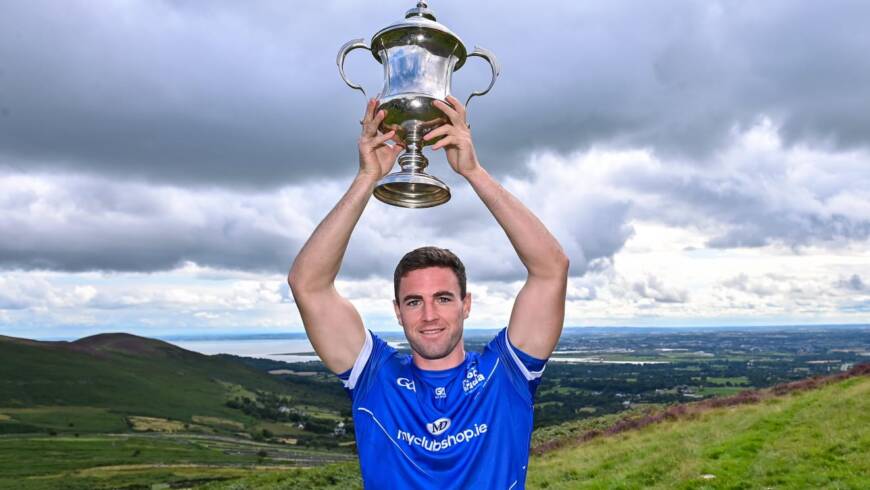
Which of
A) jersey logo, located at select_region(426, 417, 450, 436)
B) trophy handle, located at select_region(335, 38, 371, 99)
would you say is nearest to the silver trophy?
trophy handle, located at select_region(335, 38, 371, 99)

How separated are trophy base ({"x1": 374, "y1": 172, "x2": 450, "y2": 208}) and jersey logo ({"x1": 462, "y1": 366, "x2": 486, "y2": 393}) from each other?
120cm

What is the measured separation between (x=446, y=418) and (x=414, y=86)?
6.88 feet

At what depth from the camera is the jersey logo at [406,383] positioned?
3.44 meters

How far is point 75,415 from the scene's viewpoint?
13375cm

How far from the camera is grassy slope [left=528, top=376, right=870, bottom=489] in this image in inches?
435

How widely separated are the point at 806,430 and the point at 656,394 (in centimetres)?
10288

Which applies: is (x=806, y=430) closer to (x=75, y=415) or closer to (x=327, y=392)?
(x=75, y=415)

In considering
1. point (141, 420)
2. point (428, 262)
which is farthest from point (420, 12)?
point (141, 420)

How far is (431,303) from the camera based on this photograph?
3.29 meters

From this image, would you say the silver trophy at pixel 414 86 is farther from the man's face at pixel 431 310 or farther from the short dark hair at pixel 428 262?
the man's face at pixel 431 310

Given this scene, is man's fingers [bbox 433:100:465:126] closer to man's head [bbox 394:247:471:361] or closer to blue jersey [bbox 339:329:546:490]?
man's head [bbox 394:247:471:361]

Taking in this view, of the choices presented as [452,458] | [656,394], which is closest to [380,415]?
[452,458]

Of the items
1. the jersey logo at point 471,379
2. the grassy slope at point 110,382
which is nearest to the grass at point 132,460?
the grassy slope at point 110,382

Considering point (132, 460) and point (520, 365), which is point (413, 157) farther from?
point (132, 460)
